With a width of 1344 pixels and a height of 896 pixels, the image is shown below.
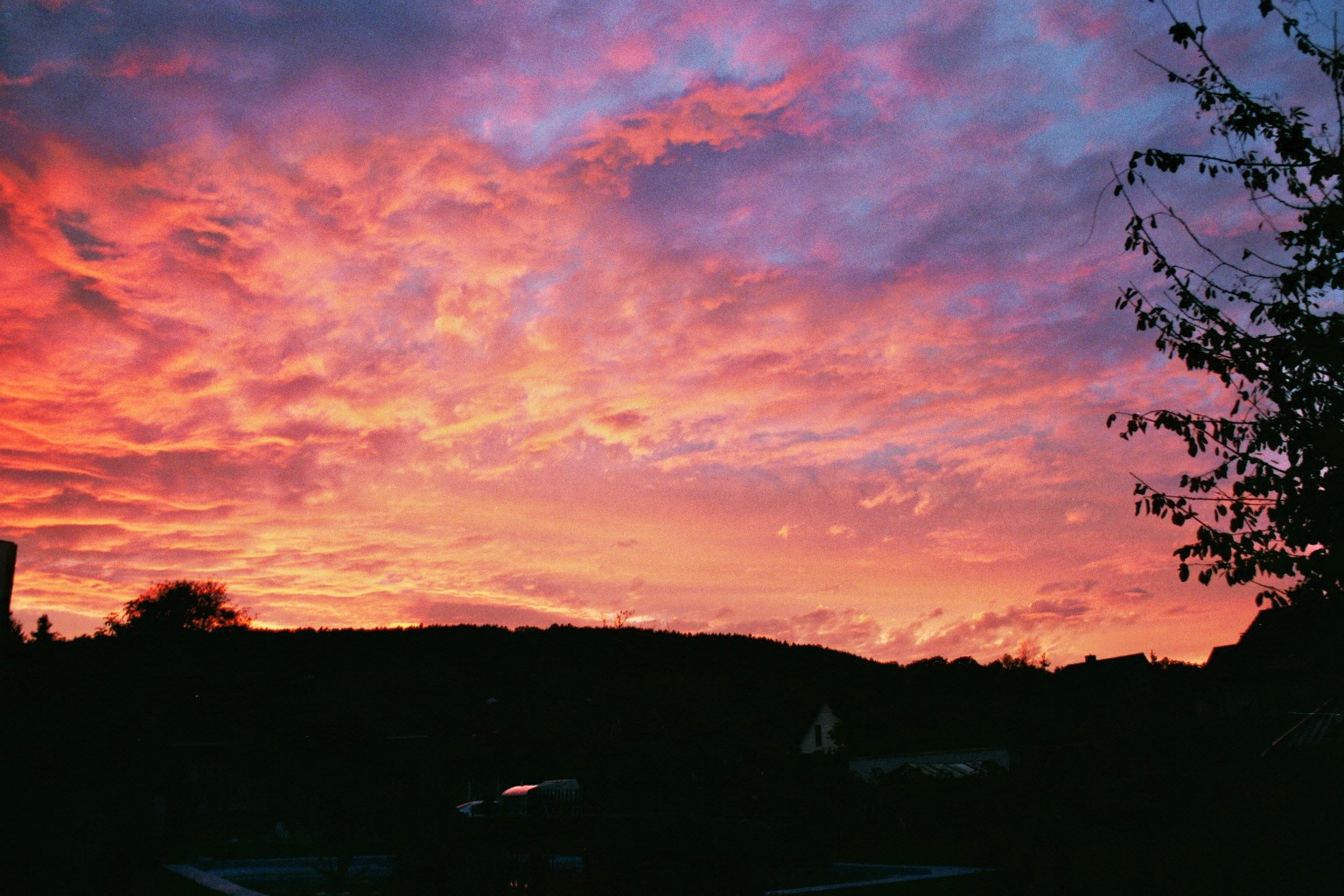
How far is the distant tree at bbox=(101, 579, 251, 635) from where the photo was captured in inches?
4850

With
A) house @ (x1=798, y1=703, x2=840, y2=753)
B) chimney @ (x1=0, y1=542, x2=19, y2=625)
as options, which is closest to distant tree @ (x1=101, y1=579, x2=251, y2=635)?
house @ (x1=798, y1=703, x2=840, y2=753)

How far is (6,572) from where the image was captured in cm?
422

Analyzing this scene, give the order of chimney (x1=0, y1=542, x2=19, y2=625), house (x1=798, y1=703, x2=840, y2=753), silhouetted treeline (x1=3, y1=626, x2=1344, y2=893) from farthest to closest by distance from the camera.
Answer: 1. house (x1=798, y1=703, x2=840, y2=753)
2. silhouetted treeline (x1=3, y1=626, x2=1344, y2=893)
3. chimney (x1=0, y1=542, x2=19, y2=625)

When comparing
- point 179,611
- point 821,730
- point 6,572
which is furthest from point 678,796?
point 179,611

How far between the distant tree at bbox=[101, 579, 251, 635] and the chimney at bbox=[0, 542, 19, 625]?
130 metres

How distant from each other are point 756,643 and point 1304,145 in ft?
348

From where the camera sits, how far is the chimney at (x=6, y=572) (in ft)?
13.6

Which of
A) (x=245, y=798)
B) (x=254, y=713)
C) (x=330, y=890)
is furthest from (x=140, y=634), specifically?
(x=330, y=890)

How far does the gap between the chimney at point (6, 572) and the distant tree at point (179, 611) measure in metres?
130

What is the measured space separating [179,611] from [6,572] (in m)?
138

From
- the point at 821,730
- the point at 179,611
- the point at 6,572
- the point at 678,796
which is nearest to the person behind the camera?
the point at 6,572

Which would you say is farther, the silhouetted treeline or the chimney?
the silhouetted treeline

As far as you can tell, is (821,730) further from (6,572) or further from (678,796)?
(6,572)

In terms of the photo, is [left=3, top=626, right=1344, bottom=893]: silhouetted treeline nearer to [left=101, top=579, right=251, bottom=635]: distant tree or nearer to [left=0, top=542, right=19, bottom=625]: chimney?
[left=0, top=542, right=19, bottom=625]: chimney
